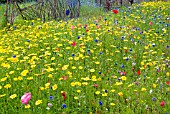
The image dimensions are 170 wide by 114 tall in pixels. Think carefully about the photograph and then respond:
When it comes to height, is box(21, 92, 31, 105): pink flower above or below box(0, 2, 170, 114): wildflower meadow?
above

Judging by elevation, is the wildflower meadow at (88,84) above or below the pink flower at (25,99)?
below

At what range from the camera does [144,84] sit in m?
3.40

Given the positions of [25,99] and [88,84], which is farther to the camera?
[88,84]

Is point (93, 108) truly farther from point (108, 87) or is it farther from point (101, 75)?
point (101, 75)

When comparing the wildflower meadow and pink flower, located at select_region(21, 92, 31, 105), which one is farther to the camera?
the wildflower meadow

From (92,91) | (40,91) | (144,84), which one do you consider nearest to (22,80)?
(40,91)

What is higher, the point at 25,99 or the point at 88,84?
the point at 25,99

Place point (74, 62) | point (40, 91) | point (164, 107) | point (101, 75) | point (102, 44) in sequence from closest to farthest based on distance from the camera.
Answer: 1. point (164, 107)
2. point (40, 91)
3. point (101, 75)
4. point (74, 62)
5. point (102, 44)

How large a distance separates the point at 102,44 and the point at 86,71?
1127mm

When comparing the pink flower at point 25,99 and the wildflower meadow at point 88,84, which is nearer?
the pink flower at point 25,99

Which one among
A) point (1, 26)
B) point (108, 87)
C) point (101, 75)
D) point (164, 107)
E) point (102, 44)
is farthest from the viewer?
point (1, 26)

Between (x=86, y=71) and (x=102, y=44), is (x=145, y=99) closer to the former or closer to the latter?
(x=86, y=71)

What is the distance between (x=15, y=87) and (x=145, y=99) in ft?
4.43

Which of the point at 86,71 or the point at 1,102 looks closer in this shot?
the point at 1,102
